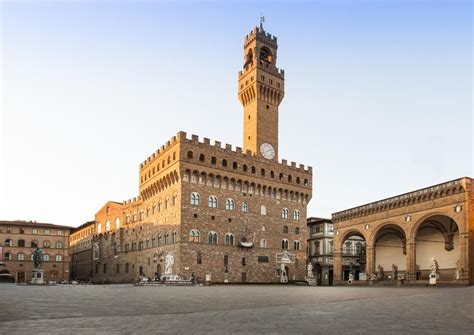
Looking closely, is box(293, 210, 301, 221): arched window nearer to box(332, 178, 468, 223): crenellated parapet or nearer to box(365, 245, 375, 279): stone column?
box(332, 178, 468, 223): crenellated parapet

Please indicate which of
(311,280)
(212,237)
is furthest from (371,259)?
(212,237)

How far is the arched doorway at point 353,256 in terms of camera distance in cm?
6500

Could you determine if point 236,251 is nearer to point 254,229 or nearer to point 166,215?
point 254,229

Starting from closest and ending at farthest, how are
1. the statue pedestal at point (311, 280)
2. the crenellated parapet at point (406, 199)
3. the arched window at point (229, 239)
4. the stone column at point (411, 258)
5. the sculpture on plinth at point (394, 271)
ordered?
the crenellated parapet at point (406, 199), the stone column at point (411, 258), the sculpture on plinth at point (394, 271), the arched window at point (229, 239), the statue pedestal at point (311, 280)

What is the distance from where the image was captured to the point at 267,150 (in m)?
59.1

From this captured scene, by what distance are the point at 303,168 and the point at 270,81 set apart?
12962mm

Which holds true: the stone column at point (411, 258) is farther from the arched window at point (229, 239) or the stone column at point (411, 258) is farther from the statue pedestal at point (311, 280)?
the arched window at point (229, 239)

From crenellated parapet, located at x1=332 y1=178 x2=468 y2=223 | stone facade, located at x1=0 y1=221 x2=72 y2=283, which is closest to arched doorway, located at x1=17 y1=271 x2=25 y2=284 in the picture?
stone facade, located at x1=0 y1=221 x2=72 y2=283

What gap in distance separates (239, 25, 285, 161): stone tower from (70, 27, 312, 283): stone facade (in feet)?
0.45


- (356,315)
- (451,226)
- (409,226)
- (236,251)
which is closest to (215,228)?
(236,251)

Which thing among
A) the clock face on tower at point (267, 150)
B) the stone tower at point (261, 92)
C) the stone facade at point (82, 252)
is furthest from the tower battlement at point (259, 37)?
the stone facade at point (82, 252)

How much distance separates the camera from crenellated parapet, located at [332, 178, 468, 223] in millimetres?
36719

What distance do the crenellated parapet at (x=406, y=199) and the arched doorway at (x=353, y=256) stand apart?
14.8 metres

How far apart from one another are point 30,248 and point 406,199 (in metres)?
64.8
